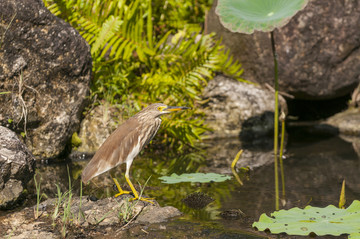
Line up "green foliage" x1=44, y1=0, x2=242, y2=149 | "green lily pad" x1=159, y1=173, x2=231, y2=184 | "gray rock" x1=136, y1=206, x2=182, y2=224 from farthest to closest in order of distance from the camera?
1. "green foliage" x1=44, y1=0, x2=242, y2=149
2. "green lily pad" x1=159, y1=173, x2=231, y2=184
3. "gray rock" x1=136, y1=206, x2=182, y2=224

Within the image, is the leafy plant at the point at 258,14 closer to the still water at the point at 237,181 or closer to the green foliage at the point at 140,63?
the still water at the point at 237,181

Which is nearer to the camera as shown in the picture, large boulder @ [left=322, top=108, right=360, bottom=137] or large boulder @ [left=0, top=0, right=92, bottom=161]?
large boulder @ [left=0, top=0, right=92, bottom=161]

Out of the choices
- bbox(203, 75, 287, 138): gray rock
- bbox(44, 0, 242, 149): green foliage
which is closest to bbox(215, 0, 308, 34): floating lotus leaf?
bbox(44, 0, 242, 149): green foliage

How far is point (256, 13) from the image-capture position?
734 cm

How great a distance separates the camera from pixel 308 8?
939cm

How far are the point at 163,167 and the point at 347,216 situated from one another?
11.1 feet

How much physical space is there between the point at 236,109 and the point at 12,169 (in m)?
5.41

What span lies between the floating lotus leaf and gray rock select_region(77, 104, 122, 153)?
8.06ft

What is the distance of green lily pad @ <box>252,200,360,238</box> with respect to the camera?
405 cm

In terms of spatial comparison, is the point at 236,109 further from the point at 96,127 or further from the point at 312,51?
the point at 96,127

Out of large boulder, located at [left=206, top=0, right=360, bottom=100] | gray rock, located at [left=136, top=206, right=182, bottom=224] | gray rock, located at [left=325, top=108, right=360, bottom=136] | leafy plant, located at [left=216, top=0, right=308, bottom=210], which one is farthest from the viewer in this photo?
gray rock, located at [left=325, top=108, right=360, bottom=136]

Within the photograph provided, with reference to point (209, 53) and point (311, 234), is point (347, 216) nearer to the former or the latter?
point (311, 234)

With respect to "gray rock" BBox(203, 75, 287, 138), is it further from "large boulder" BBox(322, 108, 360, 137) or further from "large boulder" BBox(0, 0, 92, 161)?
"large boulder" BBox(0, 0, 92, 161)

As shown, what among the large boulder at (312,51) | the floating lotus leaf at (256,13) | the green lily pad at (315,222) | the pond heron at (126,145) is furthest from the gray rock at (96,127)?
the green lily pad at (315,222)
